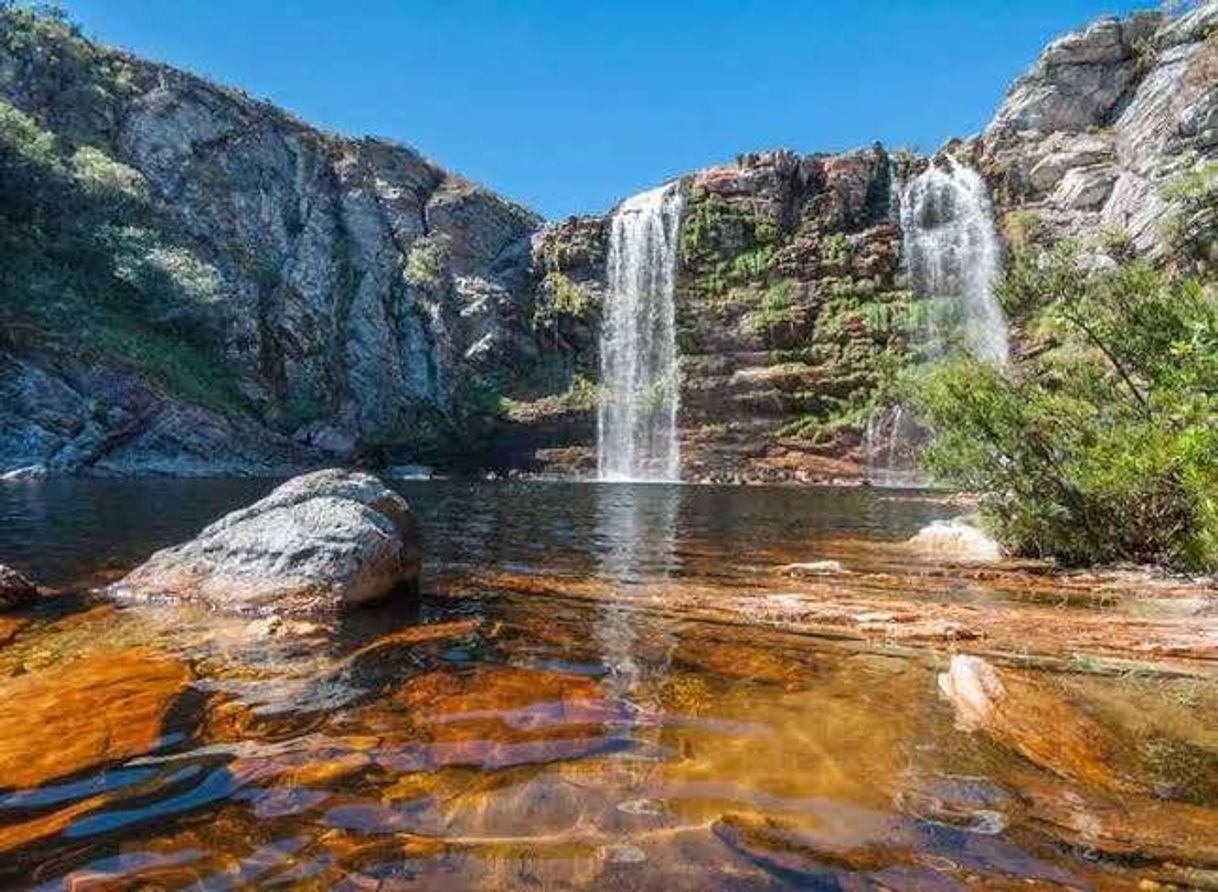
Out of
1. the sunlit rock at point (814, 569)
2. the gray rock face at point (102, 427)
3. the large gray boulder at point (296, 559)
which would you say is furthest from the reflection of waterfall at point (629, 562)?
the gray rock face at point (102, 427)

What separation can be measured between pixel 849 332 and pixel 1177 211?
2028 centimetres

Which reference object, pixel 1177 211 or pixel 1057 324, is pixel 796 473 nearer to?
pixel 1177 211

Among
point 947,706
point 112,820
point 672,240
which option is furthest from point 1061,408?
point 672,240

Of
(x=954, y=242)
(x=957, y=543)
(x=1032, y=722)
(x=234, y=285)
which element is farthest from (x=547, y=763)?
(x=234, y=285)

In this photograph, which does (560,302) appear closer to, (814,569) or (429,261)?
(429,261)

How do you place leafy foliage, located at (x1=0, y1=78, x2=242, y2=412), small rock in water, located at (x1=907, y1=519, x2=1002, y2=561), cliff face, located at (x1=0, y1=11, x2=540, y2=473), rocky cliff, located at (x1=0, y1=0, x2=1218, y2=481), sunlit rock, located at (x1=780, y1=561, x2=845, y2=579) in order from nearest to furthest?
sunlit rock, located at (x1=780, y1=561, x2=845, y2=579) → small rock in water, located at (x1=907, y1=519, x2=1002, y2=561) → cliff face, located at (x1=0, y1=11, x2=540, y2=473) → rocky cliff, located at (x1=0, y1=0, x2=1218, y2=481) → leafy foliage, located at (x1=0, y1=78, x2=242, y2=412)

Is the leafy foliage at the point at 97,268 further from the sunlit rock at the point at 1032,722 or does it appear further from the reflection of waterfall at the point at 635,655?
the sunlit rock at the point at 1032,722

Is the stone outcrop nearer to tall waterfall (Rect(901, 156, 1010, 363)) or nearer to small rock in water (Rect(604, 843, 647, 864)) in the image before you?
tall waterfall (Rect(901, 156, 1010, 363))

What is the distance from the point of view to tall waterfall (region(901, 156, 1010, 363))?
176 feet

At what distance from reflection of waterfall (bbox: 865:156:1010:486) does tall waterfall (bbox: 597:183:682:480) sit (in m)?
14.5

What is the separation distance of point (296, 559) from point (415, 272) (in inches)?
2297

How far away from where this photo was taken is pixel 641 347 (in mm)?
61000

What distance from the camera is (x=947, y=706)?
19.3 ft

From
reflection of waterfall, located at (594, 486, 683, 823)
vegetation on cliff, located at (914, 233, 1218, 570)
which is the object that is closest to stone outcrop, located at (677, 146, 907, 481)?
reflection of waterfall, located at (594, 486, 683, 823)
